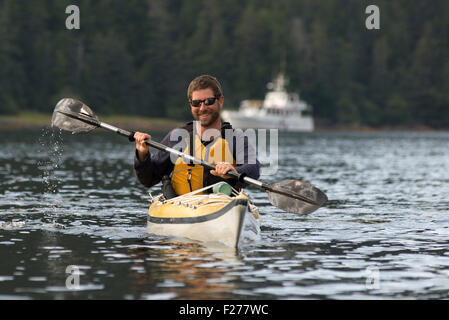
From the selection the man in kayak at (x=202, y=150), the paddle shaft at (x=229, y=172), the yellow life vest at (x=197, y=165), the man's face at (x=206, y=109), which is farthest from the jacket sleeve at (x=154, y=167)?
the man's face at (x=206, y=109)

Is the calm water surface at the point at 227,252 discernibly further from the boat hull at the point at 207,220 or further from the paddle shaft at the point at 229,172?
the paddle shaft at the point at 229,172

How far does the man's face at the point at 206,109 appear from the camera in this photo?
14.1 metres

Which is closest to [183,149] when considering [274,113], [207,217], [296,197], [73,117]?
[207,217]

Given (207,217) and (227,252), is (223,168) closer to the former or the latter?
(207,217)

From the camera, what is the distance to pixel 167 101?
148m

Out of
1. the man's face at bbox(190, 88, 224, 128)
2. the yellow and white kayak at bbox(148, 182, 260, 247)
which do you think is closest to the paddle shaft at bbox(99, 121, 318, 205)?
the yellow and white kayak at bbox(148, 182, 260, 247)

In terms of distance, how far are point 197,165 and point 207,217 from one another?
1.14 metres

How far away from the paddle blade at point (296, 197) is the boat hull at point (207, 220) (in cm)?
59

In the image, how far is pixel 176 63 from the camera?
153125 mm
